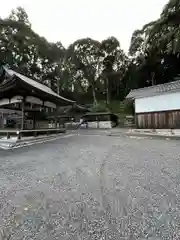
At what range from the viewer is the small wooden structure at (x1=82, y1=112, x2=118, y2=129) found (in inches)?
940

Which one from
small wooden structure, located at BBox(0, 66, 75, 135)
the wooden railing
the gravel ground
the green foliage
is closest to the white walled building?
small wooden structure, located at BBox(0, 66, 75, 135)

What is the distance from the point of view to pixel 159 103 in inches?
552

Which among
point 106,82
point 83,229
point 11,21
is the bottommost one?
point 83,229

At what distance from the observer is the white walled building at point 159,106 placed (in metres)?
13.2

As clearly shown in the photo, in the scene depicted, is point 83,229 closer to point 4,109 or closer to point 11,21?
point 4,109

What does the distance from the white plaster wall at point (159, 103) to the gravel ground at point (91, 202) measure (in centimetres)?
952

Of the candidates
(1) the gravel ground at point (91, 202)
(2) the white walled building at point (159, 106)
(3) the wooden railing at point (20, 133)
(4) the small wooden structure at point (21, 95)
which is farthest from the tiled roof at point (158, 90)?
(1) the gravel ground at point (91, 202)

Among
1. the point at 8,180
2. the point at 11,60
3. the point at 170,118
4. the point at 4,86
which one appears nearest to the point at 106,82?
the point at 11,60

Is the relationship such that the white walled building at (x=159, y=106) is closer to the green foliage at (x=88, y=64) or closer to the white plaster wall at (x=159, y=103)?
the white plaster wall at (x=159, y=103)

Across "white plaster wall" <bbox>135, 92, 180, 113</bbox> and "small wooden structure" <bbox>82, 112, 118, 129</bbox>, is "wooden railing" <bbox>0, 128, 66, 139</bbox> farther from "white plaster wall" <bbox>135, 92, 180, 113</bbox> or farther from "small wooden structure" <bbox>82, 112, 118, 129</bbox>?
"small wooden structure" <bbox>82, 112, 118, 129</bbox>

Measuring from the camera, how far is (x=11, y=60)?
92.9ft

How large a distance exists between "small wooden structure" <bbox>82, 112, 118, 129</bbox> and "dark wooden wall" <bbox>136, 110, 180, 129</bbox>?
8.40 metres

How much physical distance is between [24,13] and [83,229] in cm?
3617

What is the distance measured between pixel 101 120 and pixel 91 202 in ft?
71.3
